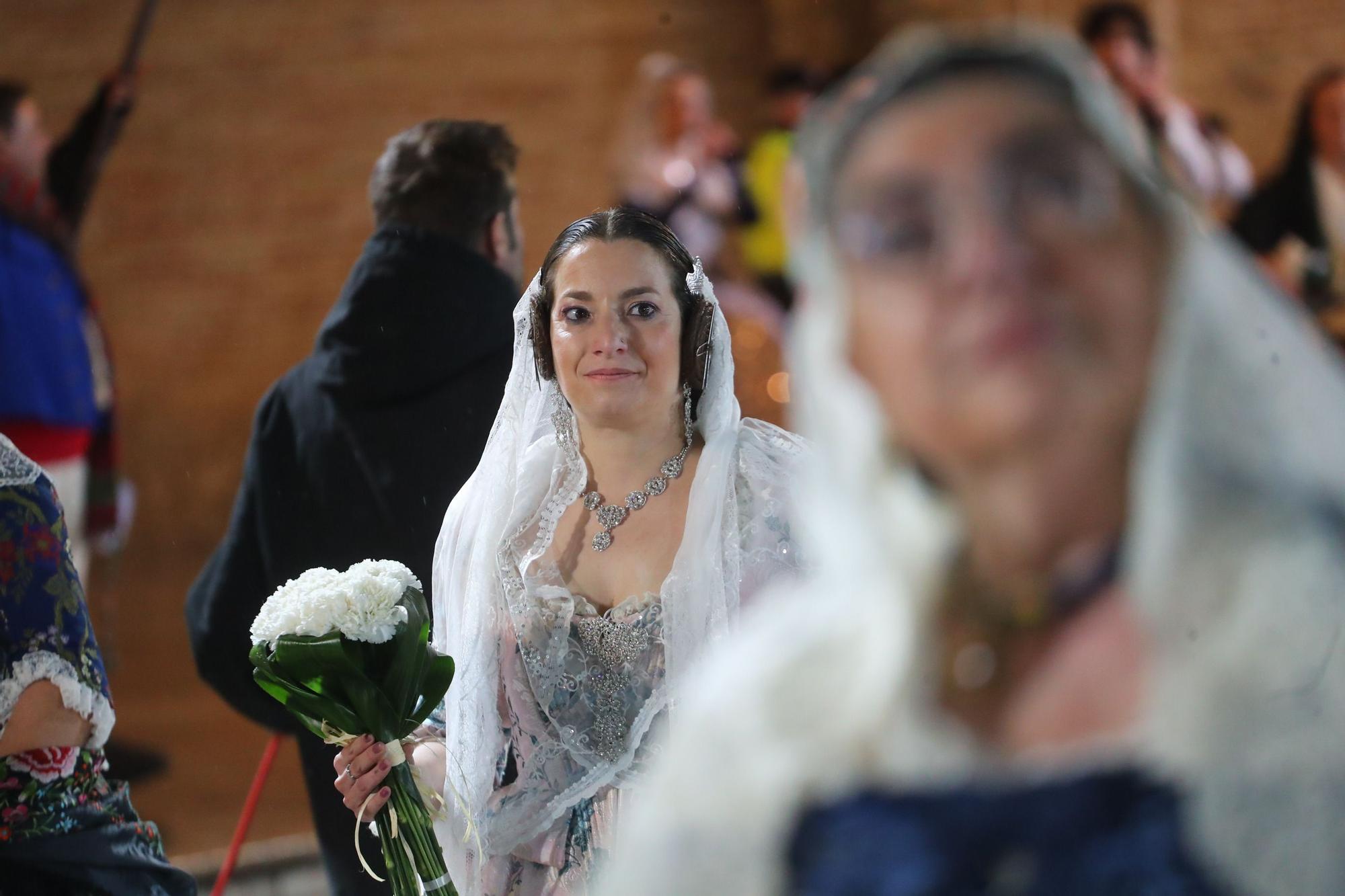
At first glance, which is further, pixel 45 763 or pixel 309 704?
pixel 45 763

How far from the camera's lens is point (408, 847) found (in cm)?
184

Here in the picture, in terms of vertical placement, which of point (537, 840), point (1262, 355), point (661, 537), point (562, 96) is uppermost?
point (562, 96)

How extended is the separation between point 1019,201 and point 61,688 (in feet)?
6.29

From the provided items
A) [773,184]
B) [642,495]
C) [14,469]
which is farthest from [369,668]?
[773,184]

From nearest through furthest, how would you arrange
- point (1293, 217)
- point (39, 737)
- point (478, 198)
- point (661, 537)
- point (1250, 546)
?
point (1250, 546), point (661, 537), point (39, 737), point (478, 198), point (1293, 217)

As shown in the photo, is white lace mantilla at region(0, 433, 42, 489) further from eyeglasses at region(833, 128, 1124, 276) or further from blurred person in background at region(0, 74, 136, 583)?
blurred person in background at region(0, 74, 136, 583)

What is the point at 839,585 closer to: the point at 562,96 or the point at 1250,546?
the point at 1250,546

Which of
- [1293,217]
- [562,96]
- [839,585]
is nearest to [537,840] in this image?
[839,585]

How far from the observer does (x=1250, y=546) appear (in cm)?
74

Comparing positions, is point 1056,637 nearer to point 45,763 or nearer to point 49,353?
point 45,763

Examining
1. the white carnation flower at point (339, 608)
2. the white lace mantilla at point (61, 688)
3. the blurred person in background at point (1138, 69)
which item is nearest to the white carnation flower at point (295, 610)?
the white carnation flower at point (339, 608)

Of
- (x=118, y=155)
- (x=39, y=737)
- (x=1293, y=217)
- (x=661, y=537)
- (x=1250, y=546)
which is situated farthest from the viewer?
(x=118, y=155)

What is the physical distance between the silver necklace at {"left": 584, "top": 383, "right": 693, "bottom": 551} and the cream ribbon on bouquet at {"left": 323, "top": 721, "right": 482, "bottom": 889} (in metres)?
0.40

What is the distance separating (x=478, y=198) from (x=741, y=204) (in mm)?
2912
